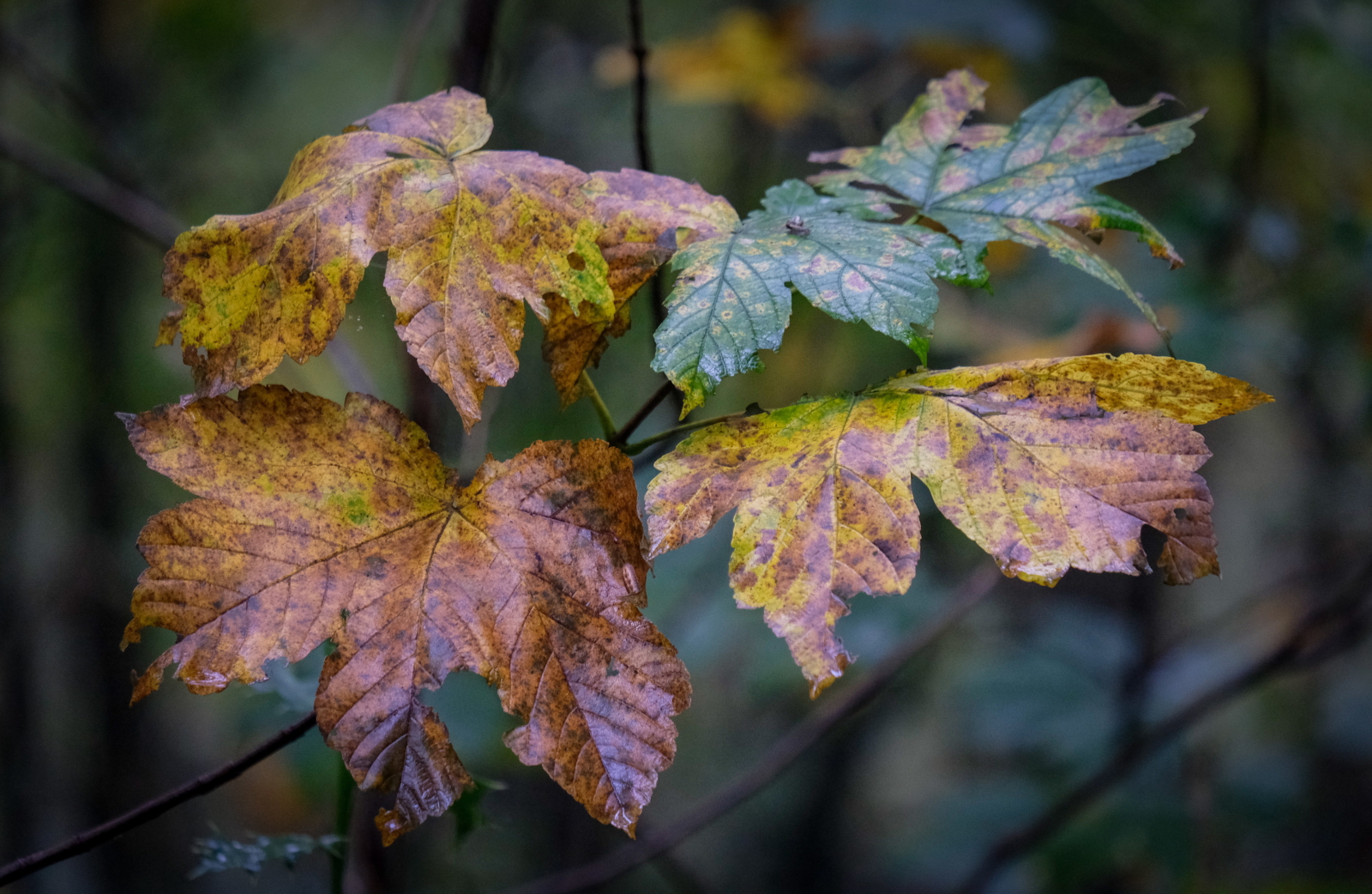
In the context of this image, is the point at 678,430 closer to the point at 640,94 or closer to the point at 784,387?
the point at 640,94

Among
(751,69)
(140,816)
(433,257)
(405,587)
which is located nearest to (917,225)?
(433,257)

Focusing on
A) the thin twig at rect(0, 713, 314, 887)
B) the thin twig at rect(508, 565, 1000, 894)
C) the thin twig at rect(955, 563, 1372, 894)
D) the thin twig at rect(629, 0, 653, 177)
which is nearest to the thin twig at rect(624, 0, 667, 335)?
the thin twig at rect(629, 0, 653, 177)

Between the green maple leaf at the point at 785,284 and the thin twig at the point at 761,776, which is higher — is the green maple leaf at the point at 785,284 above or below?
above

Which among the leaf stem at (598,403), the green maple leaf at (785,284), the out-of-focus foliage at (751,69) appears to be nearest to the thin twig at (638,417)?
the leaf stem at (598,403)

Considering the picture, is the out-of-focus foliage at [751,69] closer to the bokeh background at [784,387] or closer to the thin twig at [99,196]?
the bokeh background at [784,387]

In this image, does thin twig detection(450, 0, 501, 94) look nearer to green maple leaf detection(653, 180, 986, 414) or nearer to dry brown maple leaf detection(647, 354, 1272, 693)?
green maple leaf detection(653, 180, 986, 414)

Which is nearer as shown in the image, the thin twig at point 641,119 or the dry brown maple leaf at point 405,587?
the dry brown maple leaf at point 405,587
